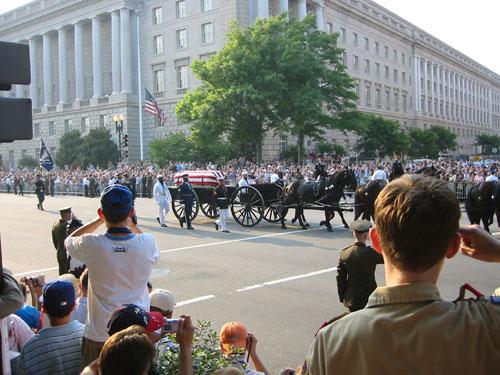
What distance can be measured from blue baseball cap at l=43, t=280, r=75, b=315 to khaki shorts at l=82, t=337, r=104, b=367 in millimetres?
278

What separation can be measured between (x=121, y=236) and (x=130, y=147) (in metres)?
63.0

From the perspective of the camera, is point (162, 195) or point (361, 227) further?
point (162, 195)

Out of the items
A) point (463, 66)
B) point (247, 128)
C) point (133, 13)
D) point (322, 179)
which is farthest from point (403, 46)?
point (322, 179)

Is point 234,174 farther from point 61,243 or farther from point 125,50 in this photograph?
point 125,50

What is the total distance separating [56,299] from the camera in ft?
12.2

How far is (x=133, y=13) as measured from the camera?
66.2 meters

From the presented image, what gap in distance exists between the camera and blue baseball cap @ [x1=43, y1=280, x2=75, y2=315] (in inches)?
146

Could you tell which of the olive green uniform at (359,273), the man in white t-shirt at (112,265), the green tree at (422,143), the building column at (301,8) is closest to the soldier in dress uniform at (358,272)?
the olive green uniform at (359,273)

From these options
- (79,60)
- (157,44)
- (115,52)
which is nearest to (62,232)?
(157,44)

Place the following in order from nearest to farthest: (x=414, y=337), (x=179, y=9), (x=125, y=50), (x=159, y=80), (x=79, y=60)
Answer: (x=414, y=337)
(x=179, y=9)
(x=159, y=80)
(x=125, y=50)
(x=79, y=60)

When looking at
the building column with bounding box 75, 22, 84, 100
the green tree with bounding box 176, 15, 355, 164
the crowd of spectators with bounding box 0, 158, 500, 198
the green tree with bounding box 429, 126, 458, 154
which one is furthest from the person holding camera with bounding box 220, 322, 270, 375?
the green tree with bounding box 429, 126, 458, 154

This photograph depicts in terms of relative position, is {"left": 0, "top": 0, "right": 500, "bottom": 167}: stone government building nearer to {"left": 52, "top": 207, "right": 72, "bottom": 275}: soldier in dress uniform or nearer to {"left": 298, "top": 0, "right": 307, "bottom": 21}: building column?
{"left": 298, "top": 0, "right": 307, "bottom": 21}: building column

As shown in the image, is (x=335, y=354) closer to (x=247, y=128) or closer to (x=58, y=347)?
(x=58, y=347)

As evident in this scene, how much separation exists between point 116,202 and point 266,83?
35.7 m
